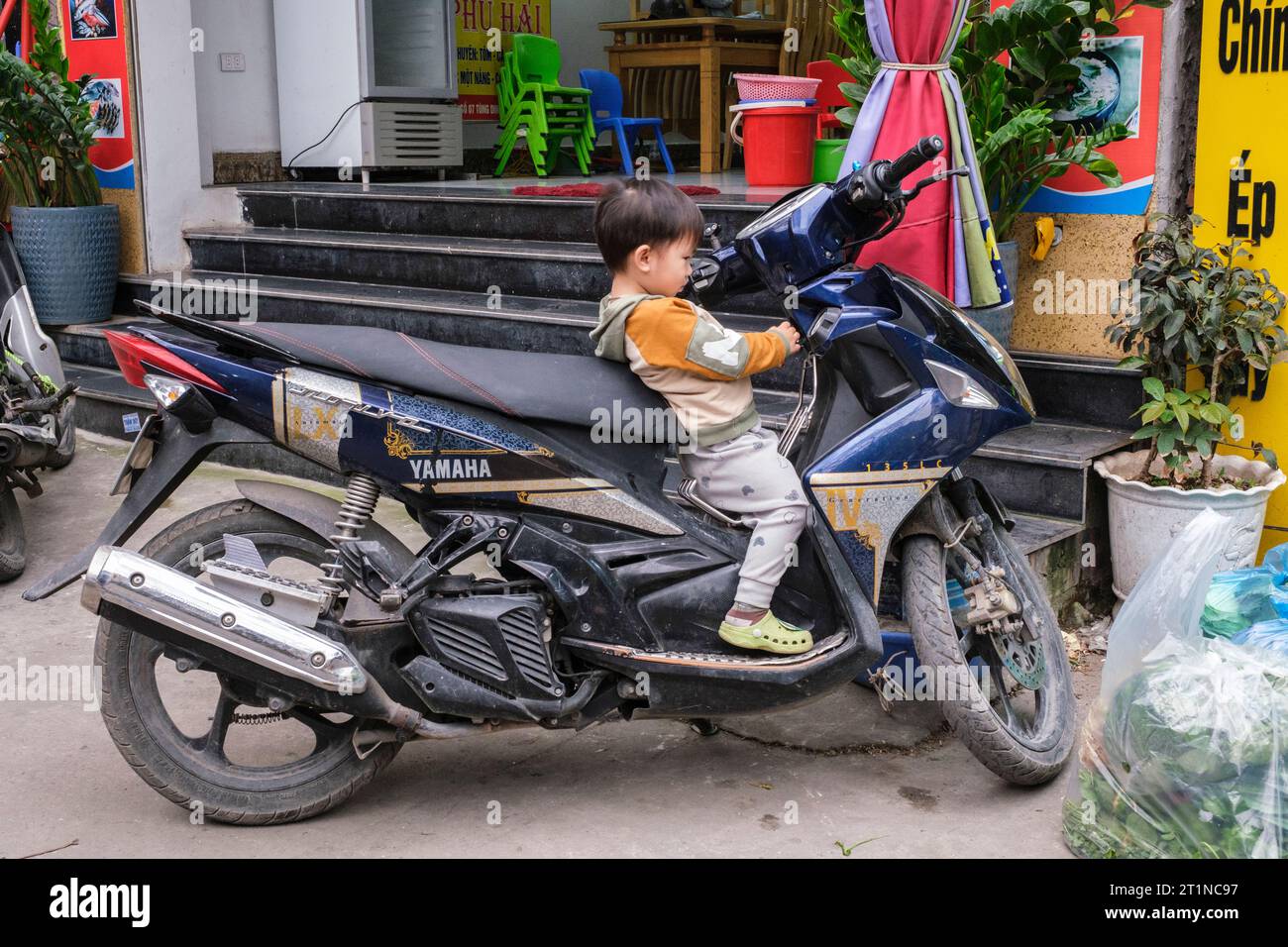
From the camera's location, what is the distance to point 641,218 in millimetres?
2818

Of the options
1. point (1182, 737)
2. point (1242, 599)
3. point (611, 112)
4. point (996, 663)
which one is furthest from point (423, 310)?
point (611, 112)

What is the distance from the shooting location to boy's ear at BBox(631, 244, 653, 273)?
9.34ft

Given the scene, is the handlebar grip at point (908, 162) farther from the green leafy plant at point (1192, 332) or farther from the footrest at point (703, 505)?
the green leafy plant at point (1192, 332)

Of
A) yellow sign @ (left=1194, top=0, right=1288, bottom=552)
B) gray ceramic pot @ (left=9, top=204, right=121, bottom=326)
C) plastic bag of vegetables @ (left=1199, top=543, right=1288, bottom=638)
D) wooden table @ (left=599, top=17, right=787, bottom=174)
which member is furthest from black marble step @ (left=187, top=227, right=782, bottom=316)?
wooden table @ (left=599, top=17, right=787, bottom=174)

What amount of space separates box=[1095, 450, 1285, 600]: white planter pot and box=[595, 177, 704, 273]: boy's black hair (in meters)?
1.89

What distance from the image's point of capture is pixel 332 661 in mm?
2730

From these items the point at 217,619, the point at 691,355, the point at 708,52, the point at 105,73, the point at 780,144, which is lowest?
the point at 217,619

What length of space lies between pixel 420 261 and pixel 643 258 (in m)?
3.70

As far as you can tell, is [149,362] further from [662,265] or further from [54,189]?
[54,189]

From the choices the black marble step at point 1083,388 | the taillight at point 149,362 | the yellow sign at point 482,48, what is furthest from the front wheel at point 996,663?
the yellow sign at point 482,48

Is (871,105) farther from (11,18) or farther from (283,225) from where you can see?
(11,18)

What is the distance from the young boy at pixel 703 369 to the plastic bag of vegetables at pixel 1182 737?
2.16 ft

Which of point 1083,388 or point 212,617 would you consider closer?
point 212,617

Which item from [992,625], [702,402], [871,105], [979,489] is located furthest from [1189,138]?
[702,402]
